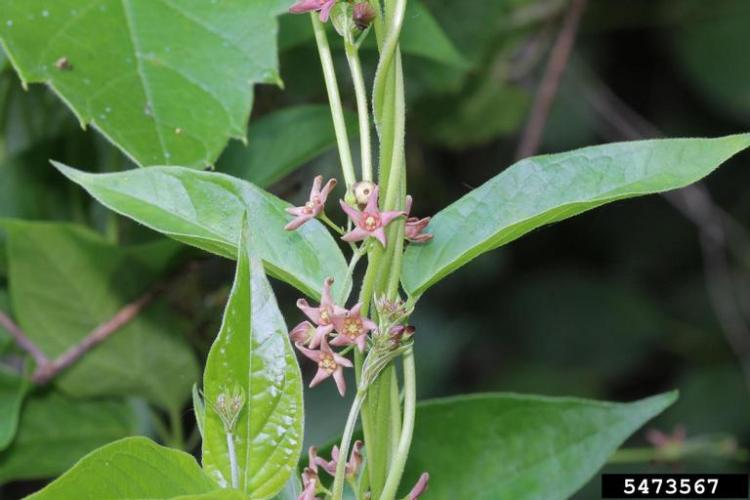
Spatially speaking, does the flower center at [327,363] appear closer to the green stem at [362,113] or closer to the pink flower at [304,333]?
the pink flower at [304,333]

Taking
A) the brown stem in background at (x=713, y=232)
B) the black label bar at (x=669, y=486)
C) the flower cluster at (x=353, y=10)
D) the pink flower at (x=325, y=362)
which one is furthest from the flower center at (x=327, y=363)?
the brown stem in background at (x=713, y=232)

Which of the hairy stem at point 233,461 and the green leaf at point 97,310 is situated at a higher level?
the green leaf at point 97,310

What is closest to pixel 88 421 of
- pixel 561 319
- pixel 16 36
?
pixel 16 36

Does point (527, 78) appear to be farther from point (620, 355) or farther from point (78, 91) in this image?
point (78, 91)

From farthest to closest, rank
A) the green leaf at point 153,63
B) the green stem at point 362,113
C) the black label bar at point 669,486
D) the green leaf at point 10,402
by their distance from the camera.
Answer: the black label bar at point 669,486 < the green leaf at point 10,402 < the green leaf at point 153,63 < the green stem at point 362,113

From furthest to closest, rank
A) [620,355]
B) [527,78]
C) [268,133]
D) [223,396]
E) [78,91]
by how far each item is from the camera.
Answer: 1. [620,355]
2. [527,78]
3. [268,133]
4. [78,91]
5. [223,396]

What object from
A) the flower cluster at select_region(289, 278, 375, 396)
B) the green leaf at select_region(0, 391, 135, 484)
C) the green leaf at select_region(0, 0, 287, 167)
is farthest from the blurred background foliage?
the flower cluster at select_region(289, 278, 375, 396)

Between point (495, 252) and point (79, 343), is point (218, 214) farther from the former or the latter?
point (495, 252)
